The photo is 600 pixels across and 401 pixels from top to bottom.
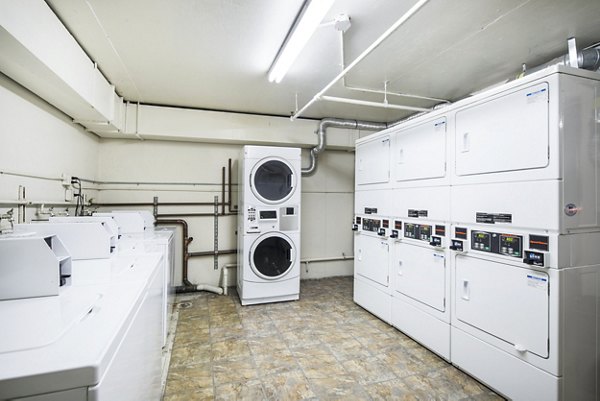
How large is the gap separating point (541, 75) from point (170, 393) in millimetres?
3297

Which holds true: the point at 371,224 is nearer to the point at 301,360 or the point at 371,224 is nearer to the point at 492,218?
the point at 492,218

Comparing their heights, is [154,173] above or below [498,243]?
above

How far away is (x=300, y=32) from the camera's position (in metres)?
1.90

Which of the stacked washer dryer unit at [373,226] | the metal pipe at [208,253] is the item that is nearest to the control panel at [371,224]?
the stacked washer dryer unit at [373,226]

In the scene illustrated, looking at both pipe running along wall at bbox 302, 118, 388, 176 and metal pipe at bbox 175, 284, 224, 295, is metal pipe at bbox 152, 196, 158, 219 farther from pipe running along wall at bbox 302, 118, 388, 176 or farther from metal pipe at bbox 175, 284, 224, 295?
pipe running along wall at bbox 302, 118, 388, 176

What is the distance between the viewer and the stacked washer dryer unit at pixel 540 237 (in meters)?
1.69

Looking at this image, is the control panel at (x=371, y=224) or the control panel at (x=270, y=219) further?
the control panel at (x=270, y=219)

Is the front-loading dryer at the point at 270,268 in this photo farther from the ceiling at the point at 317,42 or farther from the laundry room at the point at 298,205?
Answer: the ceiling at the point at 317,42

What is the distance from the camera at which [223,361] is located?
2.42 metres

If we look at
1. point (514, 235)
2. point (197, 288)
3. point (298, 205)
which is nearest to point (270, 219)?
point (298, 205)

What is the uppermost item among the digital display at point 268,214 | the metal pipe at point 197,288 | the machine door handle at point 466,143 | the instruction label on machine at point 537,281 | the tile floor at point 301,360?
the machine door handle at point 466,143

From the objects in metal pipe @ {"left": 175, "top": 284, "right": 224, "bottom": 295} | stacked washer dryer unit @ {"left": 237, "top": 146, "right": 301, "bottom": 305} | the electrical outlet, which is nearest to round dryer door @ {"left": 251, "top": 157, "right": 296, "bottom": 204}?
stacked washer dryer unit @ {"left": 237, "top": 146, "right": 301, "bottom": 305}

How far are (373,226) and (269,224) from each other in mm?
1354

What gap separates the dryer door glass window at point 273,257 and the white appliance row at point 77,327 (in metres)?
2.10
